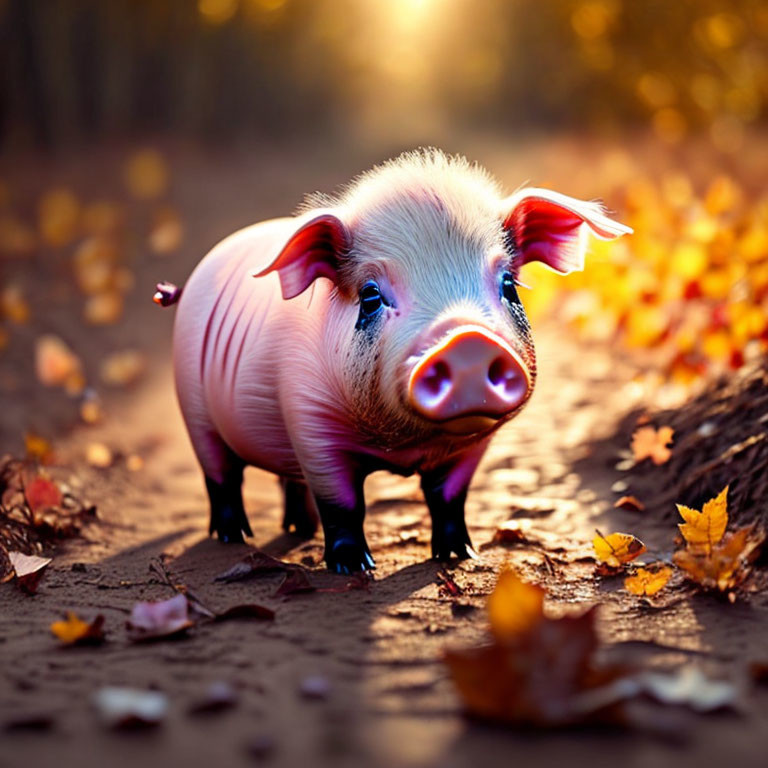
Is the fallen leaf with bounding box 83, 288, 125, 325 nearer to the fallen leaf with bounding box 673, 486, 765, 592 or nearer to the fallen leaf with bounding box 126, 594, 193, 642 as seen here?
the fallen leaf with bounding box 126, 594, 193, 642

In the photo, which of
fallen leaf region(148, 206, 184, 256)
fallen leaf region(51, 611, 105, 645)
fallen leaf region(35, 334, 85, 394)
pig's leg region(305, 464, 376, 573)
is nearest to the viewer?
fallen leaf region(51, 611, 105, 645)

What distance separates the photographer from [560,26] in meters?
12.0

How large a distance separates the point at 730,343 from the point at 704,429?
0.90m

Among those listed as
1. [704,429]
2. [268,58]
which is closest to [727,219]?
[704,429]

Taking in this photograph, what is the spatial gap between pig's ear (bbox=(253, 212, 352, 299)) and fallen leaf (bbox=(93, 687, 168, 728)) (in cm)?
138

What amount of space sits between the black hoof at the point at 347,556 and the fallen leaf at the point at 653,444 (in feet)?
5.02

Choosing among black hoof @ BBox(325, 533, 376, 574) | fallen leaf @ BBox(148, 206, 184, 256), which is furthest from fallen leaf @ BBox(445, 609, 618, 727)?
fallen leaf @ BBox(148, 206, 184, 256)

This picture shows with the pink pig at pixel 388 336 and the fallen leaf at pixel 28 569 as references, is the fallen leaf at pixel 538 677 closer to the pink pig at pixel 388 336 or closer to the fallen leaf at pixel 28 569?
the pink pig at pixel 388 336

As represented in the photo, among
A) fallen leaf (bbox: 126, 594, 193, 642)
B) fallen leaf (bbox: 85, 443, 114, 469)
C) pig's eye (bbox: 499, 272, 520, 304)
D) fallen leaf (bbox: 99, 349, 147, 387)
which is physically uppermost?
pig's eye (bbox: 499, 272, 520, 304)

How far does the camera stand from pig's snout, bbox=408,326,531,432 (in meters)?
2.91

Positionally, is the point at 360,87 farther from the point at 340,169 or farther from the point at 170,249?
the point at 170,249

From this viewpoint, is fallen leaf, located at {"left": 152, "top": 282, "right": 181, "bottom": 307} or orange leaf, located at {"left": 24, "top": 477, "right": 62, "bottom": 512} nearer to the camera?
fallen leaf, located at {"left": 152, "top": 282, "right": 181, "bottom": 307}

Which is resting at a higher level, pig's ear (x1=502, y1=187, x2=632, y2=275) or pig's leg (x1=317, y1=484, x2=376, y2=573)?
pig's ear (x1=502, y1=187, x2=632, y2=275)

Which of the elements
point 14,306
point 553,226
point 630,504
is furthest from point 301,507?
point 14,306
